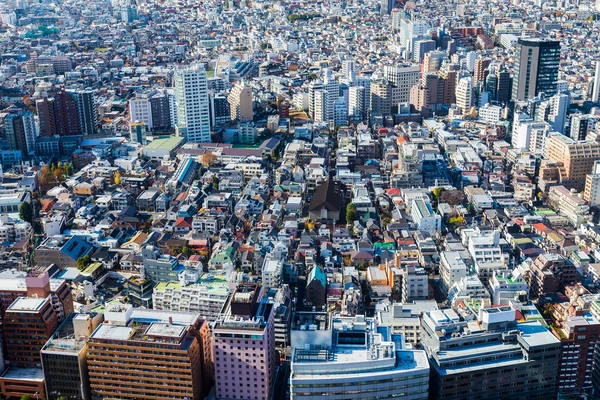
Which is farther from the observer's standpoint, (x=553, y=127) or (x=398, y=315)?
(x=553, y=127)

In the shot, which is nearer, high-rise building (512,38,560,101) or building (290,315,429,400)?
building (290,315,429,400)

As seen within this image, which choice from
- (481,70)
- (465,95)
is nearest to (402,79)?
(465,95)

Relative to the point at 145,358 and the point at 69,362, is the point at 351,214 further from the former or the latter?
the point at 69,362

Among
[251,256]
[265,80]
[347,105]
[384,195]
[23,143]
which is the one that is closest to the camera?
[251,256]

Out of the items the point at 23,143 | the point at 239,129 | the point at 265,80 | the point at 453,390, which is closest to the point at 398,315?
the point at 453,390

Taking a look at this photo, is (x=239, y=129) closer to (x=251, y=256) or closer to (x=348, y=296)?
(x=251, y=256)

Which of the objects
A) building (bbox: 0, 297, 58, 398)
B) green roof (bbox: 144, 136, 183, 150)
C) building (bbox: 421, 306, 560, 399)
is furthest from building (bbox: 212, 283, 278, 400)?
green roof (bbox: 144, 136, 183, 150)

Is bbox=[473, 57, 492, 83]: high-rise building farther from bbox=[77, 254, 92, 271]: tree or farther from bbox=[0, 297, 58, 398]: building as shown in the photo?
bbox=[0, 297, 58, 398]: building

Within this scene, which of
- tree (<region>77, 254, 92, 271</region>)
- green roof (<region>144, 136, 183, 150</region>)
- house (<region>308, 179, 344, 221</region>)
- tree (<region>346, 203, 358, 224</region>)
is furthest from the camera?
green roof (<region>144, 136, 183, 150</region>)
